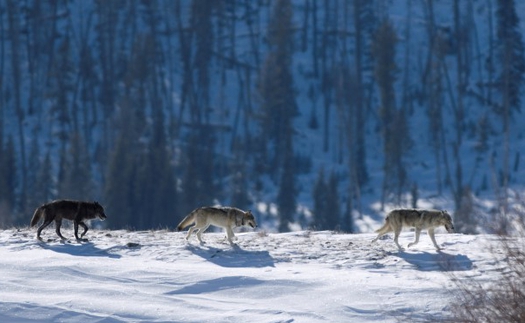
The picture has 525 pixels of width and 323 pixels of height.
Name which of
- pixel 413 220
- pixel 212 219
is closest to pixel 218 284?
pixel 212 219

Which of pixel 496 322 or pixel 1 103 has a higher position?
pixel 1 103

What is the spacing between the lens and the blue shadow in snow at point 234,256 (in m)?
16.4

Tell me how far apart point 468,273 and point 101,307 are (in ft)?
17.7

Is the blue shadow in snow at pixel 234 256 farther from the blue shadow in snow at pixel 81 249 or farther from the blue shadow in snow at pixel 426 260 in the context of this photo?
the blue shadow in snow at pixel 426 260

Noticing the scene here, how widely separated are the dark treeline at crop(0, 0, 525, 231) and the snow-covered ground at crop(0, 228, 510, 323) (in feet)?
113

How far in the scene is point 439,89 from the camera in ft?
207

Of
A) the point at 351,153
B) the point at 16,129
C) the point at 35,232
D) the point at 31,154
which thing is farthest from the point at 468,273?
the point at 16,129

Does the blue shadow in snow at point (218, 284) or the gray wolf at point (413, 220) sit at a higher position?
the gray wolf at point (413, 220)

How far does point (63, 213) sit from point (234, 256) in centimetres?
346

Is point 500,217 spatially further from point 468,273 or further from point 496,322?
point 468,273

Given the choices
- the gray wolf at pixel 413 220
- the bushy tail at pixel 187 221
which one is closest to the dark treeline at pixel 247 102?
the bushy tail at pixel 187 221

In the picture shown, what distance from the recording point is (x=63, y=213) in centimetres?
1819

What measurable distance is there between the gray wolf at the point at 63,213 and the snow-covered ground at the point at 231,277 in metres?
0.33

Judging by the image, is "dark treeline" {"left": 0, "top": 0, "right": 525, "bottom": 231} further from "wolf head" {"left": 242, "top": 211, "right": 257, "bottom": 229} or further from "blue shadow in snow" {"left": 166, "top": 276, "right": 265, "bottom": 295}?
"blue shadow in snow" {"left": 166, "top": 276, "right": 265, "bottom": 295}
